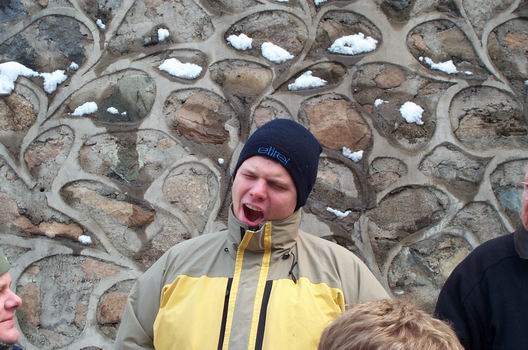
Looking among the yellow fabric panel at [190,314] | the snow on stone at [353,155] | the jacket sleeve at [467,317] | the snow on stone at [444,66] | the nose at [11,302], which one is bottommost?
the nose at [11,302]

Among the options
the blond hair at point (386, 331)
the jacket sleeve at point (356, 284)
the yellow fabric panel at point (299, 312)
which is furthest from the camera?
the jacket sleeve at point (356, 284)

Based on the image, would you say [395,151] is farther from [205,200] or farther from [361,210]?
[205,200]

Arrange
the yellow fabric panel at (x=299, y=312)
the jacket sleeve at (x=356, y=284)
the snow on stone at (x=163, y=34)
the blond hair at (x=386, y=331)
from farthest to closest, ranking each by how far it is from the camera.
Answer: the snow on stone at (x=163, y=34)
the jacket sleeve at (x=356, y=284)
the yellow fabric panel at (x=299, y=312)
the blond hair at (x=386, y=331)

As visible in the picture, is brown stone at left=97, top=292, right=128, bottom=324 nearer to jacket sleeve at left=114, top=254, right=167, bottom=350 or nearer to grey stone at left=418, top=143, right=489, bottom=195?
jacket sleeve at left=114, top=254, right=167, bottom=350

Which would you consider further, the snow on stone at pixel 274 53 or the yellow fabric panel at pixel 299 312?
the snow on stone at pixel 274 53

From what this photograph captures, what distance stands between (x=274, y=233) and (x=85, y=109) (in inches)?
56.6

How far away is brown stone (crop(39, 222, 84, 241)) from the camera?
3.00 metres

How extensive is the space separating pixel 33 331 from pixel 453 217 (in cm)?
182

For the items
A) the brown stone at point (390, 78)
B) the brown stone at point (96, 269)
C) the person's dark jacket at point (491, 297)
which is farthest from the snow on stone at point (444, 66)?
the brown stone at point (96, 269)

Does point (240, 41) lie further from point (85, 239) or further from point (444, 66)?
point (85, 239)

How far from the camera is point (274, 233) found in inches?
78.4

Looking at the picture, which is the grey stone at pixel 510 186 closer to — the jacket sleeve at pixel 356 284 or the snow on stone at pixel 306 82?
the snow on stone at pixel 306 82

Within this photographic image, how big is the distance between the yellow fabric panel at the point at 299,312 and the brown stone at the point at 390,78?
1468 millimetres

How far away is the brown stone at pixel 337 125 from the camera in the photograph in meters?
3.12
